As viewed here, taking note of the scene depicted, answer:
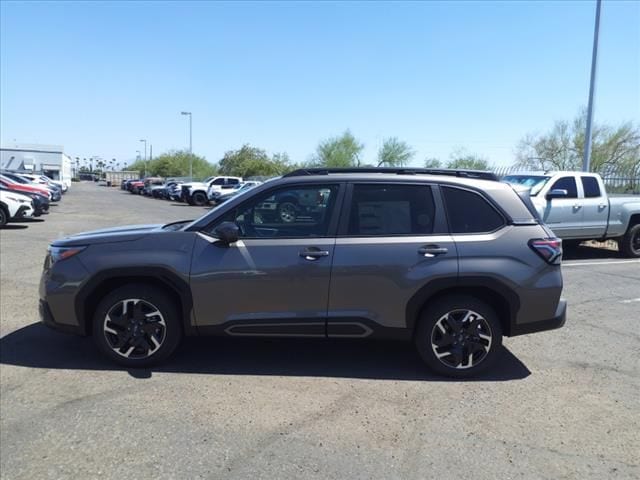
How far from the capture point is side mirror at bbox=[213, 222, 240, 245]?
14.4 feet

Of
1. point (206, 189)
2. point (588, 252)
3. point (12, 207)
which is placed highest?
point (206, 189)

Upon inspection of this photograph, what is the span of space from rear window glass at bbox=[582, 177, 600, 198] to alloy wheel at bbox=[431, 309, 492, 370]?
840 cm

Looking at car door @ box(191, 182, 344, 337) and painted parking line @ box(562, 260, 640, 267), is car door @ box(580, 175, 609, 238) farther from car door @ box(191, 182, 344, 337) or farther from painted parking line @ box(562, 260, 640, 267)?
car door @ box(191, 182, 344, 337)

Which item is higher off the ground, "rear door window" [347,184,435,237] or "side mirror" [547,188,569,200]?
"side mirror" [547,188,569,200]

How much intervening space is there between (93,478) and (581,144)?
39.9 meters

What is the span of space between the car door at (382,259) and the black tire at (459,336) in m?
0.23

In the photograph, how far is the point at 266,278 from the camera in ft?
14.5

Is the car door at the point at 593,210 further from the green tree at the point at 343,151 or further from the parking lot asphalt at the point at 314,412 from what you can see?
the green tree at the point at 343,151

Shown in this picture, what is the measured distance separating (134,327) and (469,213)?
124 inches

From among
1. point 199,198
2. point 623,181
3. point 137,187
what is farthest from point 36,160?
point 623,181

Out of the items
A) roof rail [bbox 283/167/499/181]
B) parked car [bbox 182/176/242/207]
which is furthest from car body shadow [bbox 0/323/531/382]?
parked car [bbox 182/176/242/207]

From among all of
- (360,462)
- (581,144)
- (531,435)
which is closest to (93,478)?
(360,462)

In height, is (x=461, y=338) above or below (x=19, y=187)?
below

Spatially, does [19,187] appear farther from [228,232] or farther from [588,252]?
[588,252]
